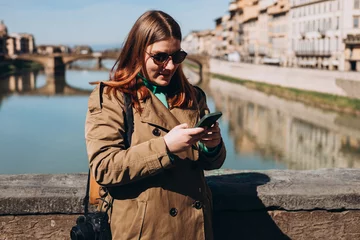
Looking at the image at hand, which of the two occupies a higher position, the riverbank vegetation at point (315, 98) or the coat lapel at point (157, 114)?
the coat lapel at point (157, 114)

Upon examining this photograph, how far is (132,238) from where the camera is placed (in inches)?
52.0

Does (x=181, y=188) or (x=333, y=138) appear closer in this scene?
(x=181, y=188)

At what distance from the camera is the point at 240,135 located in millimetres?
16500

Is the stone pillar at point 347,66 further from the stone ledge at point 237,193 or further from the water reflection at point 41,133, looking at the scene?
the stone ledge at point 237,193


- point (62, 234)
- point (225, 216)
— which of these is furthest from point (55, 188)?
point (225, 216)

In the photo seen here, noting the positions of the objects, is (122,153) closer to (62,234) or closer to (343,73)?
(62,234)

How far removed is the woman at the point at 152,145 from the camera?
1.29 metres

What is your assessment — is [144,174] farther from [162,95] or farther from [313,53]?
[313,53]

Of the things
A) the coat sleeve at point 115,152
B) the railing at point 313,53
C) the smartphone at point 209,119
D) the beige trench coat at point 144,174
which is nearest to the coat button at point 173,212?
the beige trench coat at point 144,174

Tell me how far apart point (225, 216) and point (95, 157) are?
74cm

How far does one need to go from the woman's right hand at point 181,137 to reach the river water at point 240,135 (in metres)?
9.65

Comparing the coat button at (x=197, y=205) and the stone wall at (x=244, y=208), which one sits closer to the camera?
the coat button at (x=197, y=205)

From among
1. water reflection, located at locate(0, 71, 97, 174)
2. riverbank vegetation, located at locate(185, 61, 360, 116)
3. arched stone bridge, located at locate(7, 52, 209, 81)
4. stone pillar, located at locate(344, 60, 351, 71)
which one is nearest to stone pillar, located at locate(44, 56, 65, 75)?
arched stone bridge, located at locate(7, 52, 209, 81)

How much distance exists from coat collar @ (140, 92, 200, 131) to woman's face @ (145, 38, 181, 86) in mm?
49
